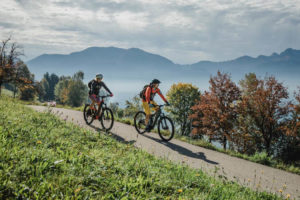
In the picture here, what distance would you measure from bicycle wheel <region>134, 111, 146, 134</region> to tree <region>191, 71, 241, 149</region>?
57.6 feet

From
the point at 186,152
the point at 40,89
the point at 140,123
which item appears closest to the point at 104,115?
the point at 140,123

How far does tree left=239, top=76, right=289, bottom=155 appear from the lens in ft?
74.4

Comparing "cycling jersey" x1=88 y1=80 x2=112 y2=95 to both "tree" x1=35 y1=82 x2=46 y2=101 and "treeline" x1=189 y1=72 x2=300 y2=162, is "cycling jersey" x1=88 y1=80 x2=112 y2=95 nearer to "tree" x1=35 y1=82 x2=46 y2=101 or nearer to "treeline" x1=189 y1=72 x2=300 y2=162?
"treeline" x1=189 y1=72 x2=300 y2=162

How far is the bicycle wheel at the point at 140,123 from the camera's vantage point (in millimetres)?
9320

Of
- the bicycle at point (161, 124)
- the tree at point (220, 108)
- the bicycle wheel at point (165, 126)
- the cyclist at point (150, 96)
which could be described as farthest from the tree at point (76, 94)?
the bicycle wheel at point (165, 126)

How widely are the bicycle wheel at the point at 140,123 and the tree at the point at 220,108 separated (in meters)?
17.6

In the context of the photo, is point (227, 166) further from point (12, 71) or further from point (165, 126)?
point (12, 71)

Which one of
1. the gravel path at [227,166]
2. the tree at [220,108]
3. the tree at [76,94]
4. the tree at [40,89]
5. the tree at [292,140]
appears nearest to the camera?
the gravel path at [227,166]

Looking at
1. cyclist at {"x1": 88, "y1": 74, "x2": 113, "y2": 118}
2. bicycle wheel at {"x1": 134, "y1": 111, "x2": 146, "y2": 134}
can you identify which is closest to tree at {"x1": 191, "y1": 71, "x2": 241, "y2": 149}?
bicycle wheel at {"x1": 134, "y1": 111, "x2": 146, "y2": 134}

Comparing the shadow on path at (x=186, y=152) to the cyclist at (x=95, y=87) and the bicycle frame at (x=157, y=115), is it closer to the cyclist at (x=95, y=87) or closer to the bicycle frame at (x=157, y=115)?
the bicycle frame at (x=157, y=115)

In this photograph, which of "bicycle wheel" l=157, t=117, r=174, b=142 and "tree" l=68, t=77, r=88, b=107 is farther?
"tree" l=68, t=77, r=88, b=107

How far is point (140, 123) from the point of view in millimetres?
9461

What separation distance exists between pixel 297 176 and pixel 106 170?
547cm

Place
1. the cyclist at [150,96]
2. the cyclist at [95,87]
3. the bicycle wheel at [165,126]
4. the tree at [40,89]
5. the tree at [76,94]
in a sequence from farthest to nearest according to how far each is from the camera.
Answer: the tree at [76,94] < the tree at [40,89] < the cyclist at [95,87] < the cyclist at [150,96] < the bicycle wheel at [165,126]
